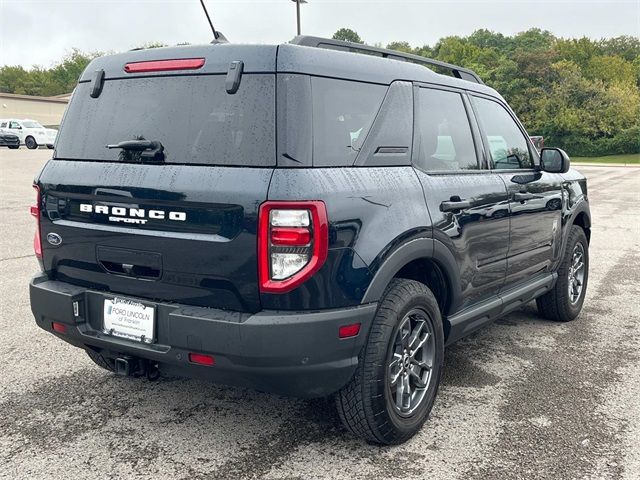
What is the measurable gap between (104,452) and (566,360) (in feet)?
9.87

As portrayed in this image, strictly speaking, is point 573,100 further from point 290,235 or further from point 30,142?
point 290,235

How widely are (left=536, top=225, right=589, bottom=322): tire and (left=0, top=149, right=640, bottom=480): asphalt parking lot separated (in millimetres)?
305

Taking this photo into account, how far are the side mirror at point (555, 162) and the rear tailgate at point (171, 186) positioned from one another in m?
2.63

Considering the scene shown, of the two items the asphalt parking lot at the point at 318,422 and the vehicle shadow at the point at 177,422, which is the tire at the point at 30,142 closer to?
the asphalt parking lot at the point at 318,422

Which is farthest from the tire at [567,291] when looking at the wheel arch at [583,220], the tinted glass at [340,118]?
the tinted glass at [340,118]

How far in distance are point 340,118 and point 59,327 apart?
1673 millimetres

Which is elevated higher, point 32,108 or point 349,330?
point 32,108

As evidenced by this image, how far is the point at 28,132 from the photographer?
35.0 metres

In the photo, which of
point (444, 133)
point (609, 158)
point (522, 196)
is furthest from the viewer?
point (609, 158)

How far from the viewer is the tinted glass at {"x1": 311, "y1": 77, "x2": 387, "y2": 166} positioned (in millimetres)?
2662

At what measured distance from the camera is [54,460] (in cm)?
285

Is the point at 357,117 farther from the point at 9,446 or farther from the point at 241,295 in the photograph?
the point at 9,446

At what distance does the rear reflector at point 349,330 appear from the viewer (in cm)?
261

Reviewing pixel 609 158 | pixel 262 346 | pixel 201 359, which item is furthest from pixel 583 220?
pixel 609 158
